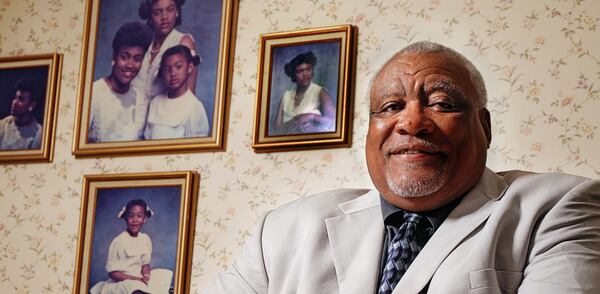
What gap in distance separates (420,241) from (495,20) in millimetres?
848

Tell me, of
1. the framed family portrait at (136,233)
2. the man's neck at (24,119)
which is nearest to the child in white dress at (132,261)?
the framed family portrait at (136,233)

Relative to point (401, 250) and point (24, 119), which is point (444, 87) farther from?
point (24, 119)

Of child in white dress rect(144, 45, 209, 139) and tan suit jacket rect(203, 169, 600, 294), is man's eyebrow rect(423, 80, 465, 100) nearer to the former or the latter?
tan suit jacket rect(203, 169, 600, 294)

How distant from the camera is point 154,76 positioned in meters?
3.09

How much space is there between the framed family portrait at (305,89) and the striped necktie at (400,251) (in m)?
0.64

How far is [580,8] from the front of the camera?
2594mm

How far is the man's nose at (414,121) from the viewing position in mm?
2135

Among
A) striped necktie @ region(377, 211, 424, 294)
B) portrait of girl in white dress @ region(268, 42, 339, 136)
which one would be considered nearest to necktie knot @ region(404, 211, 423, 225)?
striped necktie @ region(377, 211, 424, 294)

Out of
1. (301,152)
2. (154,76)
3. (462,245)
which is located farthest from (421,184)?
(154,76)

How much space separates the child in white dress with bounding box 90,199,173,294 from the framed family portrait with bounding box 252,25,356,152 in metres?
0.47

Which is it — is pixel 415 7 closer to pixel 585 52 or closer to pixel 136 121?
pixel 585 52

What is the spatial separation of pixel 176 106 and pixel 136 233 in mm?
427

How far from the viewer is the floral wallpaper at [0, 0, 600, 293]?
101 inches

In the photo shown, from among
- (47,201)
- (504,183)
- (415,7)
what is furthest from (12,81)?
(504,183)
